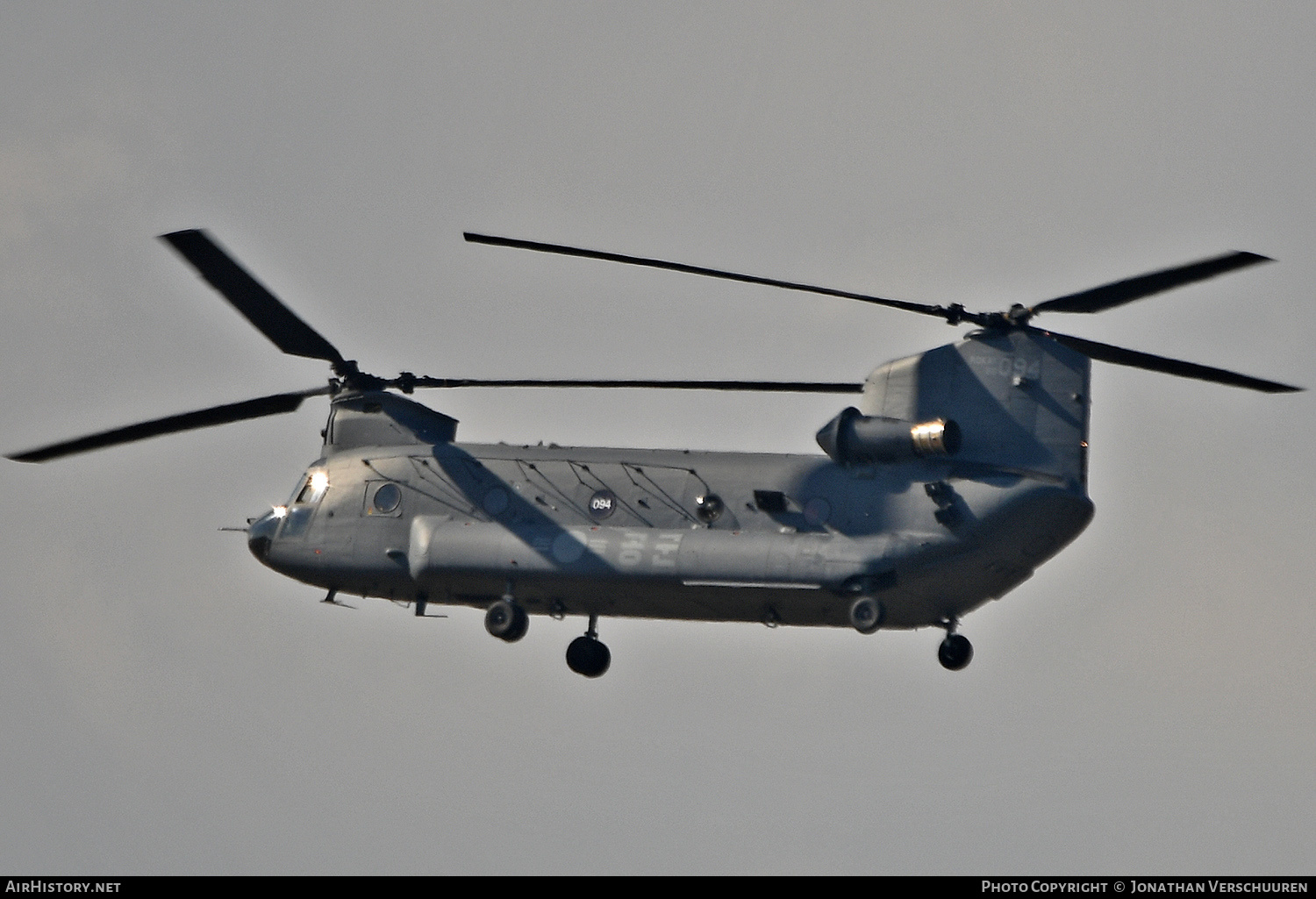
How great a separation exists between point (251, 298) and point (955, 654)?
14.4 meters

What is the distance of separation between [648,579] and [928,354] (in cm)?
638

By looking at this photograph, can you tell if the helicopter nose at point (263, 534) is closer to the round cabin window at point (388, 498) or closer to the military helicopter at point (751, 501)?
the military helicopter at point (751, 501)

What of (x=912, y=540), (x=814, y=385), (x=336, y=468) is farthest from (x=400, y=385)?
(x=912, y=540)

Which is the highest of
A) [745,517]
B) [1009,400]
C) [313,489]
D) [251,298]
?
[251,298]

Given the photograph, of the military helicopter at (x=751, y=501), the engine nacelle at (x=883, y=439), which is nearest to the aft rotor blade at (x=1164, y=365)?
the military helicopter at (x=751, y=501)

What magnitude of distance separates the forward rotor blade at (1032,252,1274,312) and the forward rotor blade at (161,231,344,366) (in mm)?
14335

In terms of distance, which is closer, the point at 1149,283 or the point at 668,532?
the point at 1149,283

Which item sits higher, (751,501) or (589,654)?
(751,501)

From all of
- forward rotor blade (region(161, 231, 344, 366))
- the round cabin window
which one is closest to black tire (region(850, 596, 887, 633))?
the round cabin window

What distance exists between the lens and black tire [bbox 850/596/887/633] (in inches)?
1585

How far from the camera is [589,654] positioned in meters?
45.0

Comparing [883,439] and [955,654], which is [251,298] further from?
[955,654]

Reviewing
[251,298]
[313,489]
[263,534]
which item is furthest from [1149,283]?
[263,534]

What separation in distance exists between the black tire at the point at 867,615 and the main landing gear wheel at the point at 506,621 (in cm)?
661
